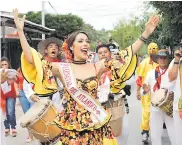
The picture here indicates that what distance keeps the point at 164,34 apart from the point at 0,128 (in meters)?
5.73

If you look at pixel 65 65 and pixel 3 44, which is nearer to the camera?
pixel 65 65

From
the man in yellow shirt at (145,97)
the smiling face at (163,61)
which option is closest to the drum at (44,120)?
the smiling face at (163,61)

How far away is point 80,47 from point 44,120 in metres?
1.13

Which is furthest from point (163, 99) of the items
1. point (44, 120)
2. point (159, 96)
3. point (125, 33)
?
point (125, 33)

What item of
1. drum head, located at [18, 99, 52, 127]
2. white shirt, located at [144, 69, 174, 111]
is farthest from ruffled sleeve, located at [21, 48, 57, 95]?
white shirt, located at [144, 69, 174, 111]

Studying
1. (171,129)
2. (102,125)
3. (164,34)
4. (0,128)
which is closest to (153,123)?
(171,129)

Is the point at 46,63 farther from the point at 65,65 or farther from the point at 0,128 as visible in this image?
the point at 0,128

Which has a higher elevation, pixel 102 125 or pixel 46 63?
pixel 46 63

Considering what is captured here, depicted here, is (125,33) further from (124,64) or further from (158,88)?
(124,64)

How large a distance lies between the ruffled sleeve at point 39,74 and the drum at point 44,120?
726 millimetres

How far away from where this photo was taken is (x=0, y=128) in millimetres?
5250

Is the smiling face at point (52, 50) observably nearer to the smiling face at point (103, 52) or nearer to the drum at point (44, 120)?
the smiling face at point (103, 52)

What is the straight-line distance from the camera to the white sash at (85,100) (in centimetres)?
373

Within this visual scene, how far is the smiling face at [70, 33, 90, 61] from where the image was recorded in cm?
385
